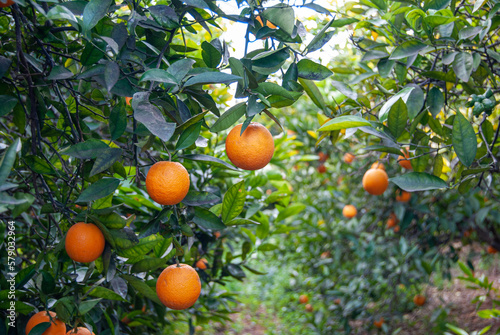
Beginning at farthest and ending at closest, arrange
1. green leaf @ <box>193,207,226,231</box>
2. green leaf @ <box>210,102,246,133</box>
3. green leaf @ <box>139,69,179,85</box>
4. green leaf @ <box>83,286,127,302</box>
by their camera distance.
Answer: green leaf @ <box>193,207,226,231</box> < green leaf @ <box>83,286,127,302</box> < green leaf @ <box>210,102,246,133</box> < green leaf @ <box>139,69,179,85</box>

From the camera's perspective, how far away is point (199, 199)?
43.6 inches

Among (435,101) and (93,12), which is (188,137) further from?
(435,101)

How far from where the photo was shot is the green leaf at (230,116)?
2.98 feet

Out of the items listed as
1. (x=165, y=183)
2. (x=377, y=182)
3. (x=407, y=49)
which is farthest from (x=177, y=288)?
(x=377, y=182)

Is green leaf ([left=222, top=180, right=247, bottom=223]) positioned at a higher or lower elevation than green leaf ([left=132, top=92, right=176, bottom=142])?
lower

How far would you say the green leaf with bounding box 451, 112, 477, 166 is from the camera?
1.10 m

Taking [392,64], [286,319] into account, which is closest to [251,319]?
[286,319]

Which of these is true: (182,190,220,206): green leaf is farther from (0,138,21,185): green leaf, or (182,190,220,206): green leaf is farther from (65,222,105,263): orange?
(0,138,21,185): green leaf

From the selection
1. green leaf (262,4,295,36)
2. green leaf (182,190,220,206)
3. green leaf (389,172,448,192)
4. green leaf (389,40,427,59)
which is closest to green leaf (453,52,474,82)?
green leaf (389,40,427,59)

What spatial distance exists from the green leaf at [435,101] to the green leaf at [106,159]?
1.09 metres

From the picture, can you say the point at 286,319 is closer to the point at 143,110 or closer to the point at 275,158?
the point at 275,158

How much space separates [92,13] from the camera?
0.83 metres

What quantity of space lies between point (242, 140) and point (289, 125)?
2810mm

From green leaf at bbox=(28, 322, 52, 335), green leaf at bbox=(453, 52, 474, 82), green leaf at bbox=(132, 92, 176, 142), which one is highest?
green leaf at bbox=(453, 52, 474, 82)
